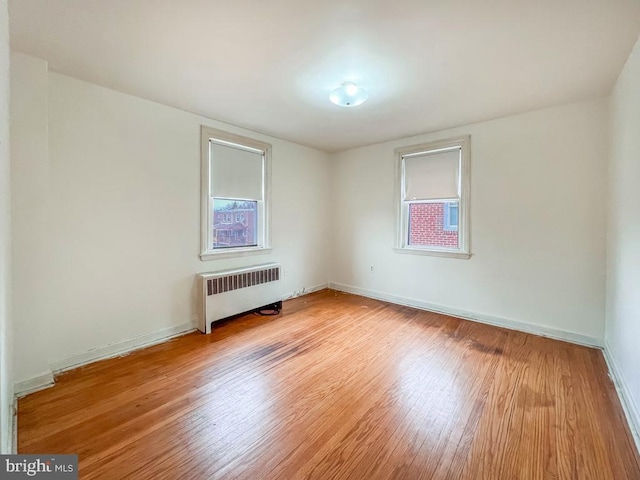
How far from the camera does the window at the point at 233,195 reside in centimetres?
346

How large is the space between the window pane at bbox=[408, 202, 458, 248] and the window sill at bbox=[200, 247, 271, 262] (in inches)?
90.5

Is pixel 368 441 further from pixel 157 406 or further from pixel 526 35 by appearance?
pixel 526 35

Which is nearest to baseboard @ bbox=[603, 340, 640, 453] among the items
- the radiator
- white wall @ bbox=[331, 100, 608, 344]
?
white wall @ bbox=[331, 100, 608, 344]

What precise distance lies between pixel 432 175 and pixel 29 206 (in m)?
4.37

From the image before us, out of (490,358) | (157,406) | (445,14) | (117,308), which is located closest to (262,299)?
(117,308)

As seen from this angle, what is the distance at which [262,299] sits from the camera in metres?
3.88

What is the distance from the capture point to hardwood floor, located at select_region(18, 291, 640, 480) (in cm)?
150

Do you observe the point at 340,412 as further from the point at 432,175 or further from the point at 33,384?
the point at 432,175

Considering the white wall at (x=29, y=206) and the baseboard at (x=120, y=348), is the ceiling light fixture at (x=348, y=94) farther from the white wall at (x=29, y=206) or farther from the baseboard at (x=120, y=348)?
the baseboard at (x=120, y=348)

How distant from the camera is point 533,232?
3.21 meters

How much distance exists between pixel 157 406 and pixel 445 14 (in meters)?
3.23

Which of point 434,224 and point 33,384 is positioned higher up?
point 434,224

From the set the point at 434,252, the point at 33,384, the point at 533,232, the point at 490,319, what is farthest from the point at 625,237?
the point at 33,384

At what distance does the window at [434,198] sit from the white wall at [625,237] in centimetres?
136
